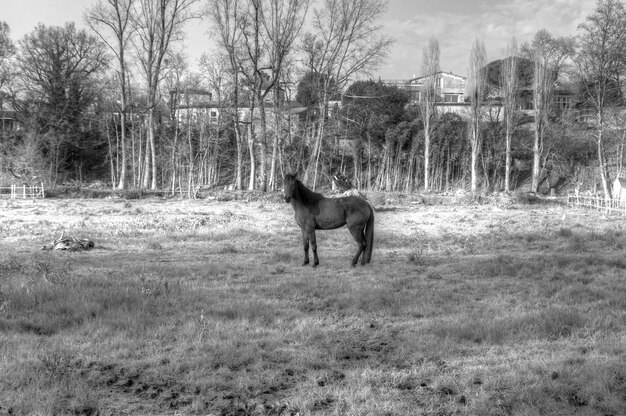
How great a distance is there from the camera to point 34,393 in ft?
12.8

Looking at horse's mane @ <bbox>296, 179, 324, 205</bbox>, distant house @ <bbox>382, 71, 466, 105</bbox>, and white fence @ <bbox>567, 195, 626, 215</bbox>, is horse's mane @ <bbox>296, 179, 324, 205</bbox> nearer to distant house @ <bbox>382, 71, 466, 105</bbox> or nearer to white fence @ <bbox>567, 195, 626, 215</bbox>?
white fence @ <bbox>567, 195, 626, 215</bbox>

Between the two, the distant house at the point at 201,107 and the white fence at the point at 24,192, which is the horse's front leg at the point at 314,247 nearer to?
the white fence at the point at 24,192

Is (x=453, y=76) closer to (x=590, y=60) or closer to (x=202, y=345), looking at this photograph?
(x=590, y=60)

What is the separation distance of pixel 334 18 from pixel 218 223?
22607mm

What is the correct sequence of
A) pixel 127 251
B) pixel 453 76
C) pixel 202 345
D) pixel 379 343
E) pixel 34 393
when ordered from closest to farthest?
pixel 34 393, pixel 202 345, pixel 379 343, pixel 127 251, pixel 453 76

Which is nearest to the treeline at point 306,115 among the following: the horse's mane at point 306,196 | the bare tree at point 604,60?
the bare tree at point 604,60

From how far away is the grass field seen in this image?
401 cm

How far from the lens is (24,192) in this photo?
31031mm

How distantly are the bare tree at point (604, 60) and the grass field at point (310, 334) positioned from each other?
85.3 feet

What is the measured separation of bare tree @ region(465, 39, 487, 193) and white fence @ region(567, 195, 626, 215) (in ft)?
44.7

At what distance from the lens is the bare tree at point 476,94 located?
1809 inches

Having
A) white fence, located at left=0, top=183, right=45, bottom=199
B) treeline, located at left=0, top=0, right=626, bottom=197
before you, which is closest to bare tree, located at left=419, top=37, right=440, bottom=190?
treeline, located at left=0, top=0, right=626, bottom=197

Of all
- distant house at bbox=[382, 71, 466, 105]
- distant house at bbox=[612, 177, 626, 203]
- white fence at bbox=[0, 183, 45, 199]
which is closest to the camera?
white fence at bbox=[0, 183, 45, 199]

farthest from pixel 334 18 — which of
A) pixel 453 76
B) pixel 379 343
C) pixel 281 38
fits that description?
pixel 453 76
